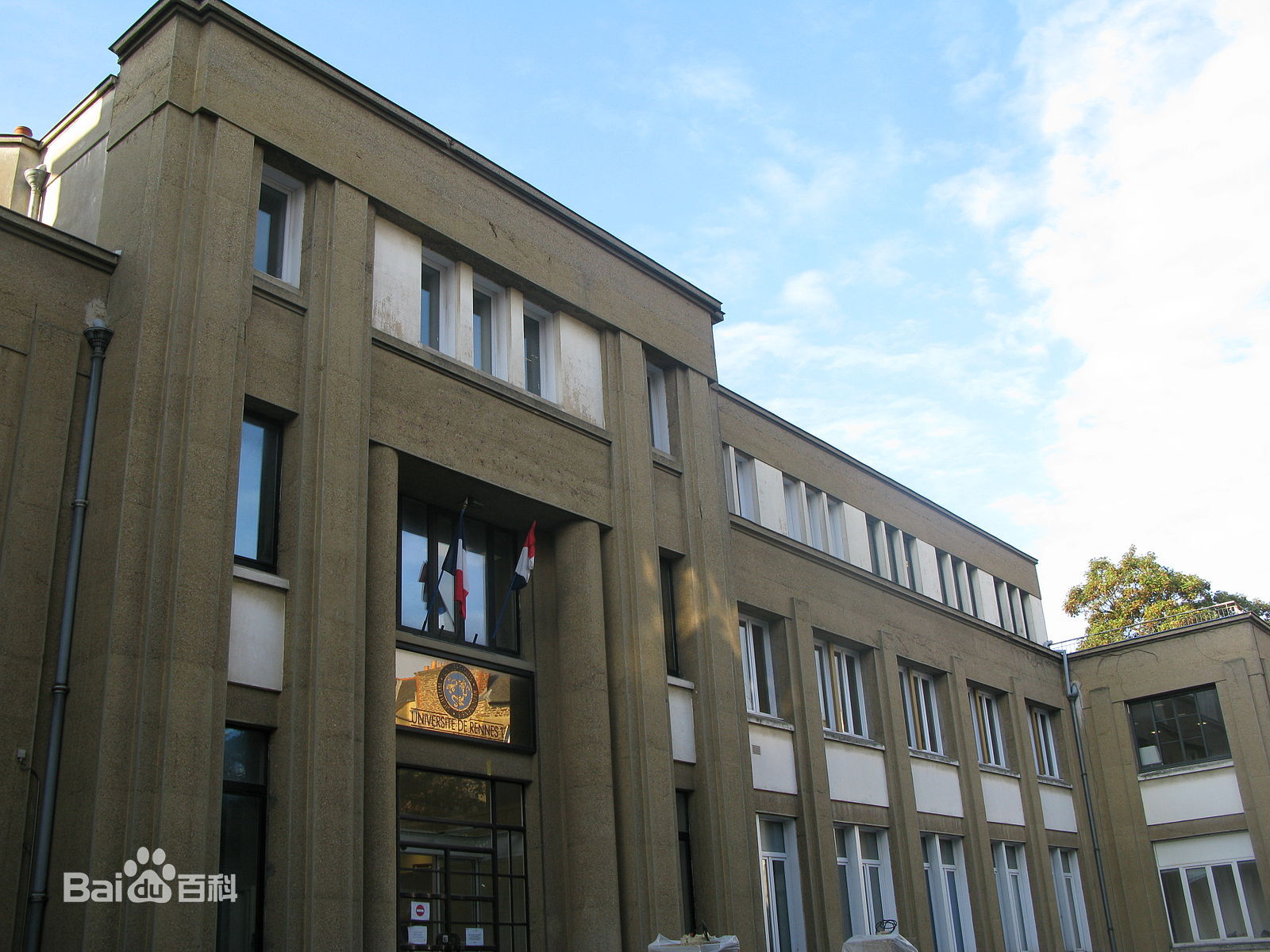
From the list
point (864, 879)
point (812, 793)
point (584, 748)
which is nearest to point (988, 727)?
point (864, 879)

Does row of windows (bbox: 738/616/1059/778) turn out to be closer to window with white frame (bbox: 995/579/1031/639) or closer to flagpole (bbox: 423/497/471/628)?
window with white frame (bbox: 995/579/1031/639)

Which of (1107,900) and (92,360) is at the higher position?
(92,360)

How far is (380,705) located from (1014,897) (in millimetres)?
17514

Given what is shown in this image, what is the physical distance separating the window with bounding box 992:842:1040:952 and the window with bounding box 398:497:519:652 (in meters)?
13.7

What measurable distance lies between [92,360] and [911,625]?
17.4 m

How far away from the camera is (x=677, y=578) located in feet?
64.4

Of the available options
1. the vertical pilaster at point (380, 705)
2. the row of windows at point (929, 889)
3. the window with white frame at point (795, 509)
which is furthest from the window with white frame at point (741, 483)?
the vertical pilaster at point (380, 705)

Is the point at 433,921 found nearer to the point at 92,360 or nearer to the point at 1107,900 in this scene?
the point at 92,360

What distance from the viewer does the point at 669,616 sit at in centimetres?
1938

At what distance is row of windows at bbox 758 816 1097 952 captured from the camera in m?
20.2

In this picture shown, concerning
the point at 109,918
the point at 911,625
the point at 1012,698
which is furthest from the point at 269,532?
the point at 1012,698

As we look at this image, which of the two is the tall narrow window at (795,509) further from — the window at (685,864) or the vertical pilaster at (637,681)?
the window at (685,864)

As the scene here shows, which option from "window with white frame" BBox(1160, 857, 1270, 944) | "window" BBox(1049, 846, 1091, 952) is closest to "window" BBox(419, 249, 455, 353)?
"window" BBox(1049, 846, 1091, 952)

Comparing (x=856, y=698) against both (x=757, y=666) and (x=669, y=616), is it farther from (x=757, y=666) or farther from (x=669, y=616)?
(x=669, y=616)
